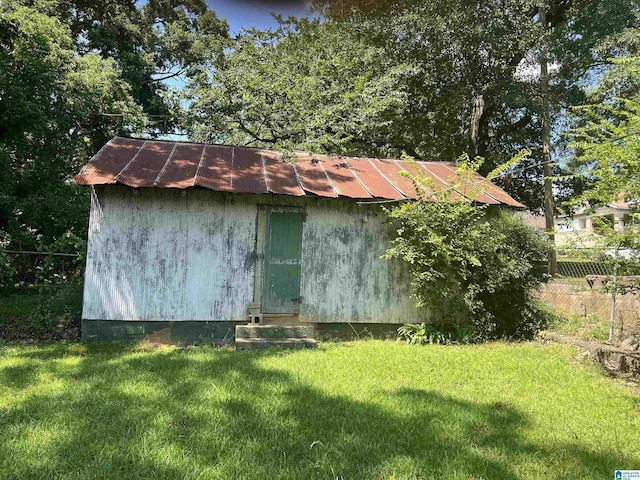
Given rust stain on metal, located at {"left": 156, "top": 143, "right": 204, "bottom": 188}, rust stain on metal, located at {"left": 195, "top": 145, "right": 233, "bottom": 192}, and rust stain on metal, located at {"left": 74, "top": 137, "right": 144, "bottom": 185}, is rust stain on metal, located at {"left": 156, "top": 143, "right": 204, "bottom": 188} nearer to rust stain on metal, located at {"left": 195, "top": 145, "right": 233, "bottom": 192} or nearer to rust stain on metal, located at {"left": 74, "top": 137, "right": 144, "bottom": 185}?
rust stain on metal, located at {"left": 195, "top": 145, "right": 233, "bottom": 192}

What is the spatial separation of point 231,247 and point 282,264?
98cm

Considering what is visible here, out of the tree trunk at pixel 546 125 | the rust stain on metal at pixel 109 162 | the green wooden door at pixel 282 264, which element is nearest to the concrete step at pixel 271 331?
the green wooden door at pixel 282 264

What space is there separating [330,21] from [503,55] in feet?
26.3

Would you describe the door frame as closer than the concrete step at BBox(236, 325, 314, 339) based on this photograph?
No

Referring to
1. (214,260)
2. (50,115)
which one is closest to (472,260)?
(214,260)

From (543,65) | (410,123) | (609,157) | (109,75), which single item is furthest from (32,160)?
(543,65)

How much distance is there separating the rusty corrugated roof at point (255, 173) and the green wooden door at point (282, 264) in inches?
27.1

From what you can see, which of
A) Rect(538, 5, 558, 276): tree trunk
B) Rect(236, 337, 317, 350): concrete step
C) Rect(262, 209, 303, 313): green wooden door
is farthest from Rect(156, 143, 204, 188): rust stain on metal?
Rect(538, 5, 558, 276): tree trunk

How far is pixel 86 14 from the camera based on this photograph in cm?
1605

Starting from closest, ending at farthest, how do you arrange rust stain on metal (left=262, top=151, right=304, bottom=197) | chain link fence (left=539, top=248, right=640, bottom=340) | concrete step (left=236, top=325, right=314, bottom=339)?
chain link fence (left=539, top=248, right=640, bottom=340) → concrete step (left=236, top=325, right=314, bottom=339) → rust stain on metal (left=262, top=151, right=304, bottom=197)

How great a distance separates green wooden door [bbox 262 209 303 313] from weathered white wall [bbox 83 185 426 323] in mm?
168

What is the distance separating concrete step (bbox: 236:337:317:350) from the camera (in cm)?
660

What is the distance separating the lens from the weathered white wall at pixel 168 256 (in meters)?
6.88

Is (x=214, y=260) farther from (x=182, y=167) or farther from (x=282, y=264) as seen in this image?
(x=182, y=167)
